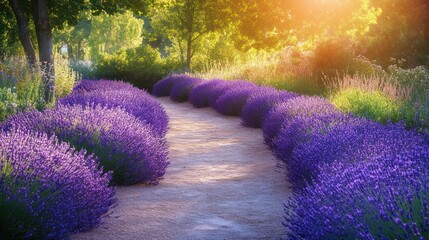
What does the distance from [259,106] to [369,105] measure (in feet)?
9.56

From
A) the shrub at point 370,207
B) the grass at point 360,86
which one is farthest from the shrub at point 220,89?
the shrub at point 370,207

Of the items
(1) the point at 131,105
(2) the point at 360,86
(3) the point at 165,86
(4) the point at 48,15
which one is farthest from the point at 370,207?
(3) the point at 165,86

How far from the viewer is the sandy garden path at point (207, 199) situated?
4.64 metres

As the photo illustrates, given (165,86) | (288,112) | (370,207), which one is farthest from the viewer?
(165,86)

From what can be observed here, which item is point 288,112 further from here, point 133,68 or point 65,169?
point 133,68

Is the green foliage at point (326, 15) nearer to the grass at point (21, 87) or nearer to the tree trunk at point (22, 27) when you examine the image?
the tree trunk at point (22, 27)

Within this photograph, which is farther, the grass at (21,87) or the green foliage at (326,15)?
the green foliage at (326,15)

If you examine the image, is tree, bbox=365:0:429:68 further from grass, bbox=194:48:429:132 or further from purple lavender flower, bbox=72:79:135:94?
purple lavender flower, bbox=72:79:135:94

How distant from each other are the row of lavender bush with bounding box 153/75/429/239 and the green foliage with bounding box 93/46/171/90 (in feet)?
61.3

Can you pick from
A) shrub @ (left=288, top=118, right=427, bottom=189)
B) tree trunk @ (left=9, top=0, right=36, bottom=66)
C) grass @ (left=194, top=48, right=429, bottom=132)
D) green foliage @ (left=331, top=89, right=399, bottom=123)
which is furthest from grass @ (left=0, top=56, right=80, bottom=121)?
grass @ (left=194, top=48, right=429, bottom=132)

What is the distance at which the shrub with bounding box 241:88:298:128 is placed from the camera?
37.0 ft

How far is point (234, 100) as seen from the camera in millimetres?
14016

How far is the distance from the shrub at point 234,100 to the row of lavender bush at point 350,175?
12.3 feet

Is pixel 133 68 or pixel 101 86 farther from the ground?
pixel 101 86
